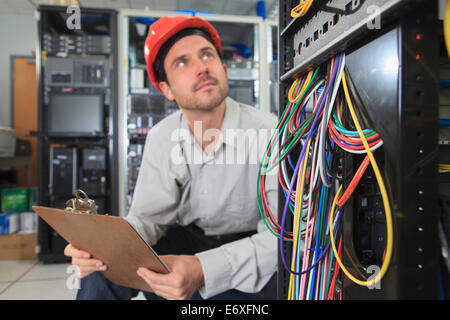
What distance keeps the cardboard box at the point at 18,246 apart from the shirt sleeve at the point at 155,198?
4.91 feet

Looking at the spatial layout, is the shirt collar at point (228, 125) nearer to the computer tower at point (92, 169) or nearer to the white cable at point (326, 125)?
the white cable at point (326, 125)

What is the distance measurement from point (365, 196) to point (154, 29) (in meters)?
0.95

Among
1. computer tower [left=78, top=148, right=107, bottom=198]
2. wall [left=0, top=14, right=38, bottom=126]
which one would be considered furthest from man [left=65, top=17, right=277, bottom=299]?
wall [left=0, top=14, right=38, bottom=126]

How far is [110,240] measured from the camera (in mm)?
543

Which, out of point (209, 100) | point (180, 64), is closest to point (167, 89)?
point (180, 64)

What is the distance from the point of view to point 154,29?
1044 mm

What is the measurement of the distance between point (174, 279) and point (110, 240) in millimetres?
181

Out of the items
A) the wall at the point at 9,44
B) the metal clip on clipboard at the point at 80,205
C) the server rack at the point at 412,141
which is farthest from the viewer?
the wall at the point at 9,44

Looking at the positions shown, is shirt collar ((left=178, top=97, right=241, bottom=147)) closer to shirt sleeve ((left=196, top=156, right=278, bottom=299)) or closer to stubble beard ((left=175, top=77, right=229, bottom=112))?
stubble beard ((left=175, top=77, right=229, bottom=112))

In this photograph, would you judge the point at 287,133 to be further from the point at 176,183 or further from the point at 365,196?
the point at 176,183

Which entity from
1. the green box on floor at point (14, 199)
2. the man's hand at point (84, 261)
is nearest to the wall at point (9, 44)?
the green box on floor at point (14, 199)

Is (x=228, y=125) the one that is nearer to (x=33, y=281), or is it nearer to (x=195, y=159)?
(x=195, y=159)

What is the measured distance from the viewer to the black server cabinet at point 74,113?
1.95 metres
